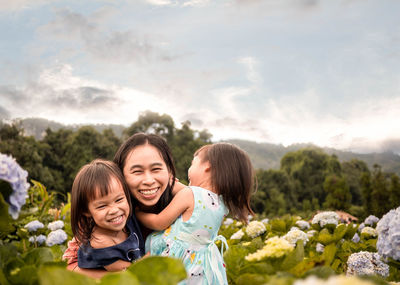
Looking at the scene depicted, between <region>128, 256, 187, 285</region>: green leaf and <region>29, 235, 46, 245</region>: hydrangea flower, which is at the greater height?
<region>128, 256, 187, 285</region>: green leaf

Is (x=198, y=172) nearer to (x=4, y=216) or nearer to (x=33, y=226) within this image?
(x=4, y=216)

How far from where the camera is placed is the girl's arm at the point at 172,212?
7.23 ft

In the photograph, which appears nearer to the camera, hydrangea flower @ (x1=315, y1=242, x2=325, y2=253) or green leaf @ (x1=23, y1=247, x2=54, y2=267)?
green leaf @ (x1=23, y1=247, x2=54, y2=267)

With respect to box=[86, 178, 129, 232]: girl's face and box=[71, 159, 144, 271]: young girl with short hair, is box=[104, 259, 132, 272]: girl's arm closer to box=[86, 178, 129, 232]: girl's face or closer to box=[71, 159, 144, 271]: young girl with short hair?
box=[71, 159, 144, 271]: young girl with short hair

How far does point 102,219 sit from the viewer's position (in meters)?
2.00

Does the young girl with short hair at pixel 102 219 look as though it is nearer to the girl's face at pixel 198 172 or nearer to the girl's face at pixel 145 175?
the girl's face at pixel 145 175

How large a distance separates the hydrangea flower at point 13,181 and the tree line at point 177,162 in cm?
1601

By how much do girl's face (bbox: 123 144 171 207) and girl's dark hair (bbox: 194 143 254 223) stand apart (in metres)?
0.36

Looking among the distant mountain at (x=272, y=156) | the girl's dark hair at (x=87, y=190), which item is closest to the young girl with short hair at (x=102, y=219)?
the girl's dark hair at (x=87, y=190)

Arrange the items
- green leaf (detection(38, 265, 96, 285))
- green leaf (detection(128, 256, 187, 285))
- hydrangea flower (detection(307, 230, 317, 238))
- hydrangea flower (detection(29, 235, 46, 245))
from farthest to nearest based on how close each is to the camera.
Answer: hydrangea flower (detection(29, 235, 46, 245)) → hydrangea flower (detection(307, 230, 317, 238)) → green leaf (detection(128, 256, 187, 285)) → green leaf (detection(38, 265, 96, 285))

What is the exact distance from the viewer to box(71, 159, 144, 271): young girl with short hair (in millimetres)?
1995

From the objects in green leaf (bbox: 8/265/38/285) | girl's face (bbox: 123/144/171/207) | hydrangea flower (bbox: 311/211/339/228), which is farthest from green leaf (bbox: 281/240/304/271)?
hydrangea flower (bbox: 311/211/339/228)

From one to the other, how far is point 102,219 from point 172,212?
0.43 m

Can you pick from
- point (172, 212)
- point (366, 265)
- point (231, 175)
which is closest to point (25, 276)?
point (172, 212)
